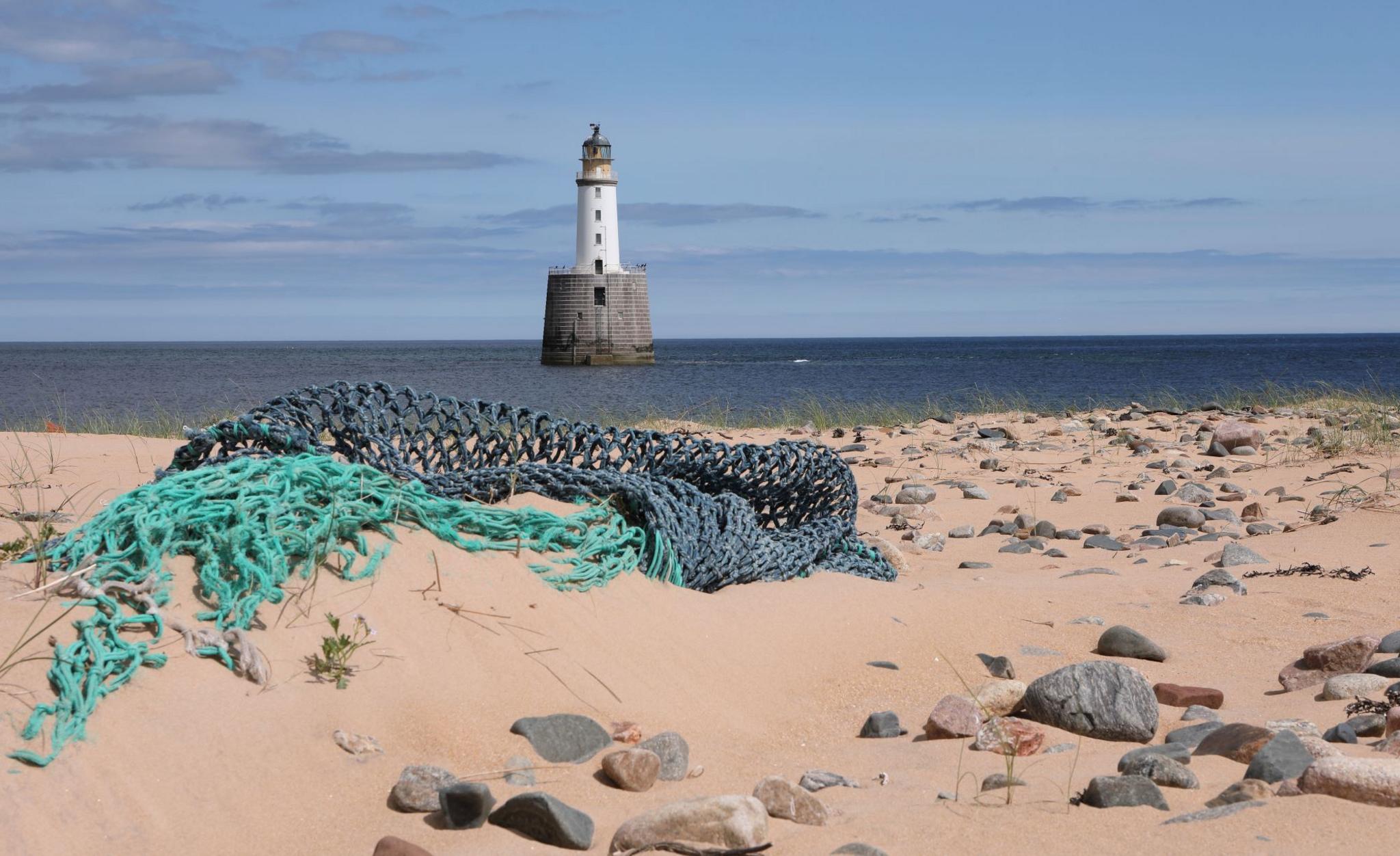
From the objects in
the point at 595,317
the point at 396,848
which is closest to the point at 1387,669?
the point at 396,848

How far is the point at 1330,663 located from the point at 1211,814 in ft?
5.81

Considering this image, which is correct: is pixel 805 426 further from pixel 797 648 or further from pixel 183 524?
pixel 183 524

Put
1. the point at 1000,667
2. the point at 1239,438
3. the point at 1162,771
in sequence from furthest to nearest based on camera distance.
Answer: the point at 1239,438 < the point at 1000,667 < the point at 1162,771

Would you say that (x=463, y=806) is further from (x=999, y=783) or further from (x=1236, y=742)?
(x=1236, y=742)

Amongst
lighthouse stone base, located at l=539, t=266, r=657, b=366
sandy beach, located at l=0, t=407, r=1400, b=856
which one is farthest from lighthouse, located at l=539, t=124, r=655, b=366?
sandy beach, located at l=0, t=407, r=1400, b=856

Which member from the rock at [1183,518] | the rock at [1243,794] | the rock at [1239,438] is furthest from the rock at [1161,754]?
the rock at [1239,438]

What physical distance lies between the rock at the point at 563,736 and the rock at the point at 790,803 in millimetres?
528

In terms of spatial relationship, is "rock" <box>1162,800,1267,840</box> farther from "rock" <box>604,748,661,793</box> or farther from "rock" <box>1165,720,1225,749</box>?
"rock" <box>604,748,661,793</box>

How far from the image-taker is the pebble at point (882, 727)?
11.2 ft

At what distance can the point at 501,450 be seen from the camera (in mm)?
4738

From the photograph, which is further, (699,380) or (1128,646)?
(699,380)

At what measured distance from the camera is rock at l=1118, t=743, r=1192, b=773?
286cm

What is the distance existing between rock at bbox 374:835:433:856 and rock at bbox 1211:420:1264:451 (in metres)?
10.2

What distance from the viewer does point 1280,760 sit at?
8.98 ft
